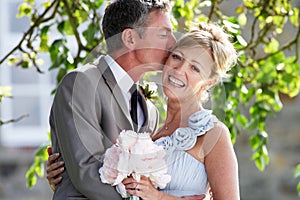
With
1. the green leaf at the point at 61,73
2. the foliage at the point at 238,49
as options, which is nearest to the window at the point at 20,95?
the foliage at the point at 238,49

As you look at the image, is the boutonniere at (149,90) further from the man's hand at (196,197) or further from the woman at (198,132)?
the man's hand at (196,197)

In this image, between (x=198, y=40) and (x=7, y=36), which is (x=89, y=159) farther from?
(x=7, y=36)

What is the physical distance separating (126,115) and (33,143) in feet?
10.9

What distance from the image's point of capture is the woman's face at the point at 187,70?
8.47ft

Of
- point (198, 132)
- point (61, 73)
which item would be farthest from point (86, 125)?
point (61, 73)

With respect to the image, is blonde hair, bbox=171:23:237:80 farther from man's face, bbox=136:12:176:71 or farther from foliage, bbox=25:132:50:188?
foliage, bbox=25:132:50:188

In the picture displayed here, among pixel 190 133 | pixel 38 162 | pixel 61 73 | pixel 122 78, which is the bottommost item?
pixel 38 162

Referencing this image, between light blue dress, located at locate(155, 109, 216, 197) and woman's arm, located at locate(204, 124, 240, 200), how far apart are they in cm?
3

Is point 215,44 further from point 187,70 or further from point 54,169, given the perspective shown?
point 54,169

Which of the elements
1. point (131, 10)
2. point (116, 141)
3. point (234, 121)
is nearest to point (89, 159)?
point (116, 141)

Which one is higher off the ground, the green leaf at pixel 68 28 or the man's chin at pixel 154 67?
the man's chin at pixel 154 67

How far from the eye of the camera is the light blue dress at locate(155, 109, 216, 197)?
2619 mm

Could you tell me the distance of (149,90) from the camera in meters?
2.78

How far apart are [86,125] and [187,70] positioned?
1.09 ft
